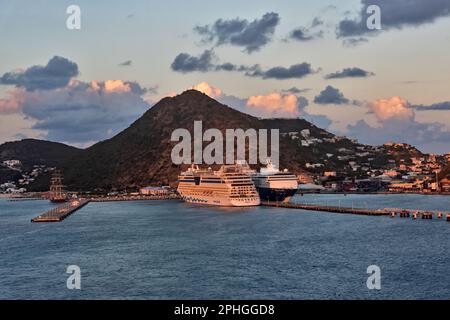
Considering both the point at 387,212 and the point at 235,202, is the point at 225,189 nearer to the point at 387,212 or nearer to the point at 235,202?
the point at 235,202

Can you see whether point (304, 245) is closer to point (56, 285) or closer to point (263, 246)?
point (263, 246)

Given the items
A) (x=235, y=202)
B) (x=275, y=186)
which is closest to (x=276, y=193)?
(x=275, y=186)

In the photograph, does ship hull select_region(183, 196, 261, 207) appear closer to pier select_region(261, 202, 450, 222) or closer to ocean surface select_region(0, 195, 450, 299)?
pier select_region(261, 202, 450, 222)

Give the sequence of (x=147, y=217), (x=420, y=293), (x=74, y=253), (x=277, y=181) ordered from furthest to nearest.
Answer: (x=277, y=181)
(x=147, y=217)
(x=74, y=253)
(x=420, y=293)

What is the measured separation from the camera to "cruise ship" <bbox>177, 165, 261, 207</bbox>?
153125mm

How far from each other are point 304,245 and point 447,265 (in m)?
20.0

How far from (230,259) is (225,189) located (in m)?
89.4

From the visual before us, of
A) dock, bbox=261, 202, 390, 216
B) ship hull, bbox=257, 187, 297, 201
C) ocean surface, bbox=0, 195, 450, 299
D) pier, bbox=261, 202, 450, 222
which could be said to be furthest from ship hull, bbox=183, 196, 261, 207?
ocean surface, bbox=0, 195, 450, 299

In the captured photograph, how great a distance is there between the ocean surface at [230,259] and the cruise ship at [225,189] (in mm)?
41972

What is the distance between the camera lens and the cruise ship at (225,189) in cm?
15312

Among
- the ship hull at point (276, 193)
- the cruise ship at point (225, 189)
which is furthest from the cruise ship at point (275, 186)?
the cruise ship at point (225, 189)

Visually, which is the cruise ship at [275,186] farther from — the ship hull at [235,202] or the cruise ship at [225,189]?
the ship hull at [235,202]
